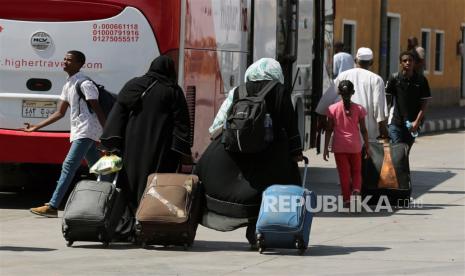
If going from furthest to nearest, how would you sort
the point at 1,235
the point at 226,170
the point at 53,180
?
the point at 53,180
the point at 1,235
the point at 226,170

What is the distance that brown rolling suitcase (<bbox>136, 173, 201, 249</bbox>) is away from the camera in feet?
34.7

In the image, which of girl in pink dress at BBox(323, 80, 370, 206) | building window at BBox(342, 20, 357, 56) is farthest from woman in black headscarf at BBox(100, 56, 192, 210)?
building window at BBox(342, 20, 357, 56)

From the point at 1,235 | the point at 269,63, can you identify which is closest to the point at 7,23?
the point at 1,235

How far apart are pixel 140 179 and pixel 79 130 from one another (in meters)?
1.90

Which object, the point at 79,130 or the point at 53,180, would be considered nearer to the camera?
the point at 79,130

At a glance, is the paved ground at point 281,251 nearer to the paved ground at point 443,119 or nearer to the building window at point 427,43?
the paved ground at point 443,119

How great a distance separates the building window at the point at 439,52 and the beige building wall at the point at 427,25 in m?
0.15

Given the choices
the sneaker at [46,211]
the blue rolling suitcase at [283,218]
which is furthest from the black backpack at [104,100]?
the blue rolling suitcase at [283,218]

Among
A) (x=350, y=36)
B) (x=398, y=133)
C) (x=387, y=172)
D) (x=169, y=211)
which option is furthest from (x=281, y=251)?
(x=350, y=36)

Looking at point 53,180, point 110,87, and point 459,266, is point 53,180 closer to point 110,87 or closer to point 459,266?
point 110,87

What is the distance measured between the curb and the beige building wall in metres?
3.19

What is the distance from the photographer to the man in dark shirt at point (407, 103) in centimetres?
1552

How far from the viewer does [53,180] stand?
52.8ft

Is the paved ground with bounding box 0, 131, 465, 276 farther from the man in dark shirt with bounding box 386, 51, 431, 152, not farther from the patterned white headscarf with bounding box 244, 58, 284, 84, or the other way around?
the patterned white headscarf with bounding box 244, 58, 284, 84
